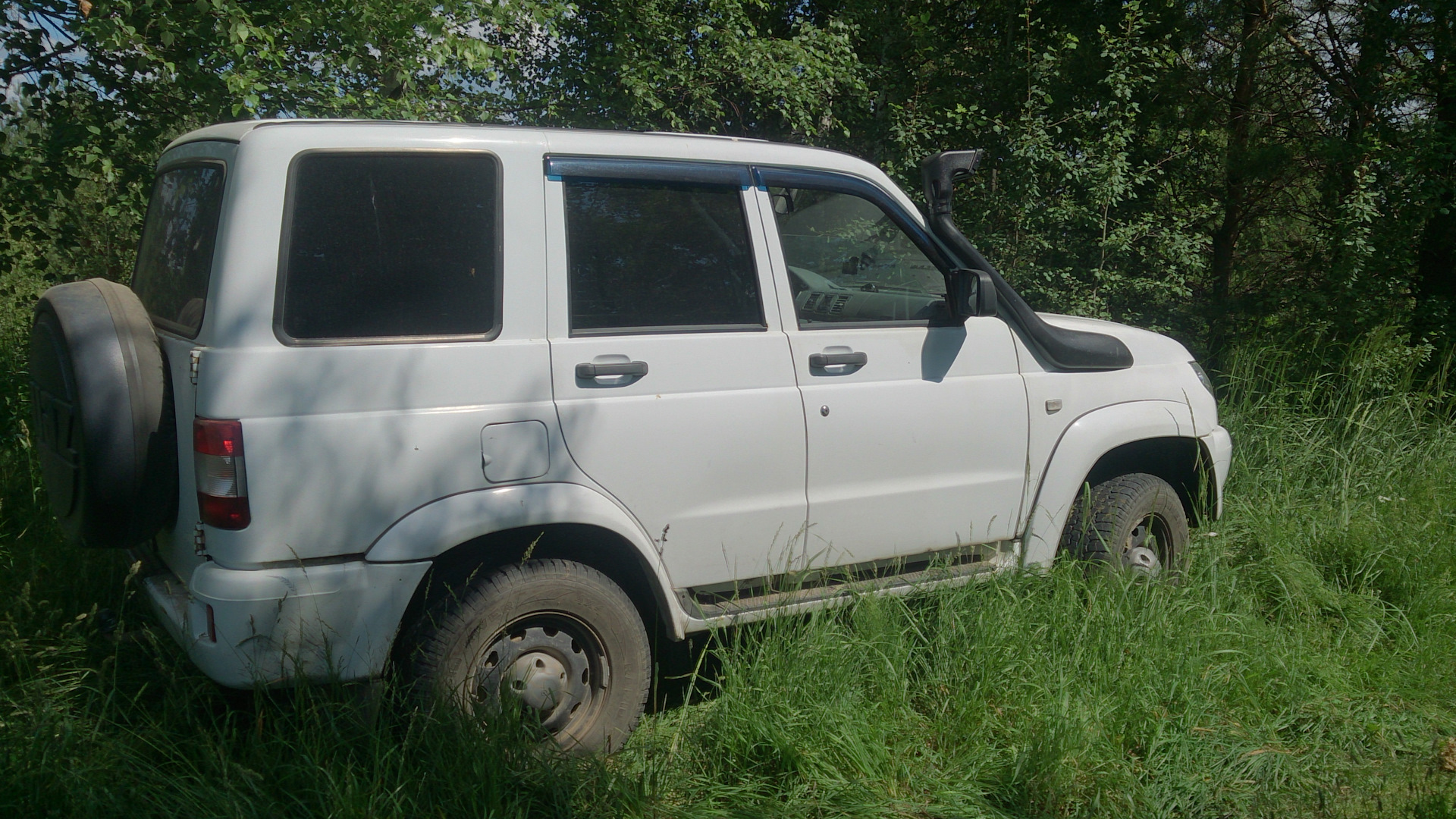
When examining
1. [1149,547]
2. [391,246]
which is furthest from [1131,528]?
[391,246]

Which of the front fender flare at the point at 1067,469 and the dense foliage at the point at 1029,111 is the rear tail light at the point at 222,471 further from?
the dense foliage at the point at 1029,111

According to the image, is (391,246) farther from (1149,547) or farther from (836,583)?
(1149,547)

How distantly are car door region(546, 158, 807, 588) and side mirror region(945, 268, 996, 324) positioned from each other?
0.70 m

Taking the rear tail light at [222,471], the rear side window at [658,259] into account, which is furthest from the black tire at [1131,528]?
the rear tail light at [222,471]

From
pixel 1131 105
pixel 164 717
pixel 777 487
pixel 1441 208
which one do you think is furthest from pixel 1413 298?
pixel 164 717

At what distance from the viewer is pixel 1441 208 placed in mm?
7176

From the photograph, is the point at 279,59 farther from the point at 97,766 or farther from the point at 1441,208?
the point at 1441,208

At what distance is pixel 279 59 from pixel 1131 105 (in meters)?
6.05

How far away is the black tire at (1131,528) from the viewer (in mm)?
4145

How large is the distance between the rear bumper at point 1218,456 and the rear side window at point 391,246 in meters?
3.15

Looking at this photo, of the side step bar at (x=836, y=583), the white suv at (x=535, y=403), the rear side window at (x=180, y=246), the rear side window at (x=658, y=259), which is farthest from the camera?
the side step bar at (x=836, y=583)

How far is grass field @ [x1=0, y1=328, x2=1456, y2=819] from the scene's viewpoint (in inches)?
108

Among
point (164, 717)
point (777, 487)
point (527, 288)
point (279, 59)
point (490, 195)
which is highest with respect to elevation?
point (279, 59)

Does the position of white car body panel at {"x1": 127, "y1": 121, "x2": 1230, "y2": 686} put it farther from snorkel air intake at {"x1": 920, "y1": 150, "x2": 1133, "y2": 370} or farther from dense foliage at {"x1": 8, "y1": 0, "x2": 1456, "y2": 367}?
dense foliage at {"x1": 8, "y1": 0, "x2": 1456, "y2": 367}
